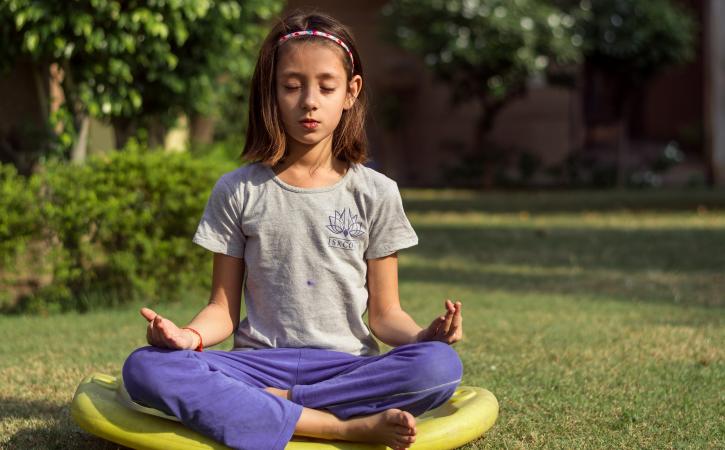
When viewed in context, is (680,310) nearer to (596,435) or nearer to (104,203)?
(596,435)

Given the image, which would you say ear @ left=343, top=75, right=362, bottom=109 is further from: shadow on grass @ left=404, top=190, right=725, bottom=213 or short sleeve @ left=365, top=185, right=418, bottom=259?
shadow on grass @ left=404, top=190, right=725, bottom=213

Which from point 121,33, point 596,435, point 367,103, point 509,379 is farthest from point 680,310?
point 121,33

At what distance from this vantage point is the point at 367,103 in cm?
335

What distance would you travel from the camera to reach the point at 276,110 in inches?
124

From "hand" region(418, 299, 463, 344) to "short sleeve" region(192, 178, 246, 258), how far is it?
65 cm

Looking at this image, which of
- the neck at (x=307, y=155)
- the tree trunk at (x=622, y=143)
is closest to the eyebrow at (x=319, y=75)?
the neck at (x=307, y=155)

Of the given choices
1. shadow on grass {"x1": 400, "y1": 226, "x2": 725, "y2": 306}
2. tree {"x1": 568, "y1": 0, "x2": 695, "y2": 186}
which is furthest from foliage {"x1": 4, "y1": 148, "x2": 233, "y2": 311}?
tree {"x1": 568, "y1": 0, "x2": 695, "y2": 186}

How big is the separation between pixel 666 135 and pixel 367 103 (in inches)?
662

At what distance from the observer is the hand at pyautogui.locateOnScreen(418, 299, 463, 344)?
9.29ft

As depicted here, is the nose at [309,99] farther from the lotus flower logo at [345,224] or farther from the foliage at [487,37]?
the foliage at [487,37]

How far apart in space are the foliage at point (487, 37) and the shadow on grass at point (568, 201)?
5.17ft

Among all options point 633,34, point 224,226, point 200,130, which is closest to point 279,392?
point 224,226

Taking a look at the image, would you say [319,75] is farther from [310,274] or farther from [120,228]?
[120,228]

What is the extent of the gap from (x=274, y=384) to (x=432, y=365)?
49cm
